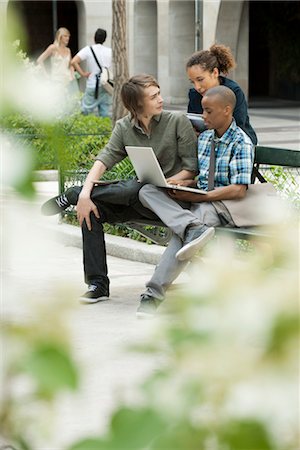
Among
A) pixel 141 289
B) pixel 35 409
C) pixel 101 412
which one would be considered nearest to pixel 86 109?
pixel 141 289

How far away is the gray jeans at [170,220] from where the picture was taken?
6676 mm

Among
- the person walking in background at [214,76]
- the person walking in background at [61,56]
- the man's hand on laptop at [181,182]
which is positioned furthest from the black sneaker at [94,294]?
the person walking in background at [61,56]

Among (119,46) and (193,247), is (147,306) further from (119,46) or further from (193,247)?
(119,46)

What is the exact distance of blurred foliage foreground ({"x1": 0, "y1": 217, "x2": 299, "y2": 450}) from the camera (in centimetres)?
127

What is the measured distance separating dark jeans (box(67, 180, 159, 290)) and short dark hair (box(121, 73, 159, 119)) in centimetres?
44

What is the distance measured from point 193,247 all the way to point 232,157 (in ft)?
2.05

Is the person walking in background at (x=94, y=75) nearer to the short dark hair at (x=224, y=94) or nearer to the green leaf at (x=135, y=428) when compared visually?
the short dark hair at (x=224, y=94)

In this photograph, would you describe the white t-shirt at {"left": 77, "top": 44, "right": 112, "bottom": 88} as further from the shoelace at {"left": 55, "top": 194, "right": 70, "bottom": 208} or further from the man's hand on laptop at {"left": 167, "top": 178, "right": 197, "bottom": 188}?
the man's hand on laptop at {"left": 167, "top": 178, "right": 197, "bottom": 188}

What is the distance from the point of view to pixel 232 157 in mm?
6805

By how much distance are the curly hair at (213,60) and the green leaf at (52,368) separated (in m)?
6.05

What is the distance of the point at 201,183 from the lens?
23.1 ft

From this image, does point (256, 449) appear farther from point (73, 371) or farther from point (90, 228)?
point (90, 228)

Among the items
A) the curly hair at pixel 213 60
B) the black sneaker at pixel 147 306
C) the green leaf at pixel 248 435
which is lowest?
the black sneaker at pixel 147 306

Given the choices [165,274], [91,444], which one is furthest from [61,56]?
[91,444]
